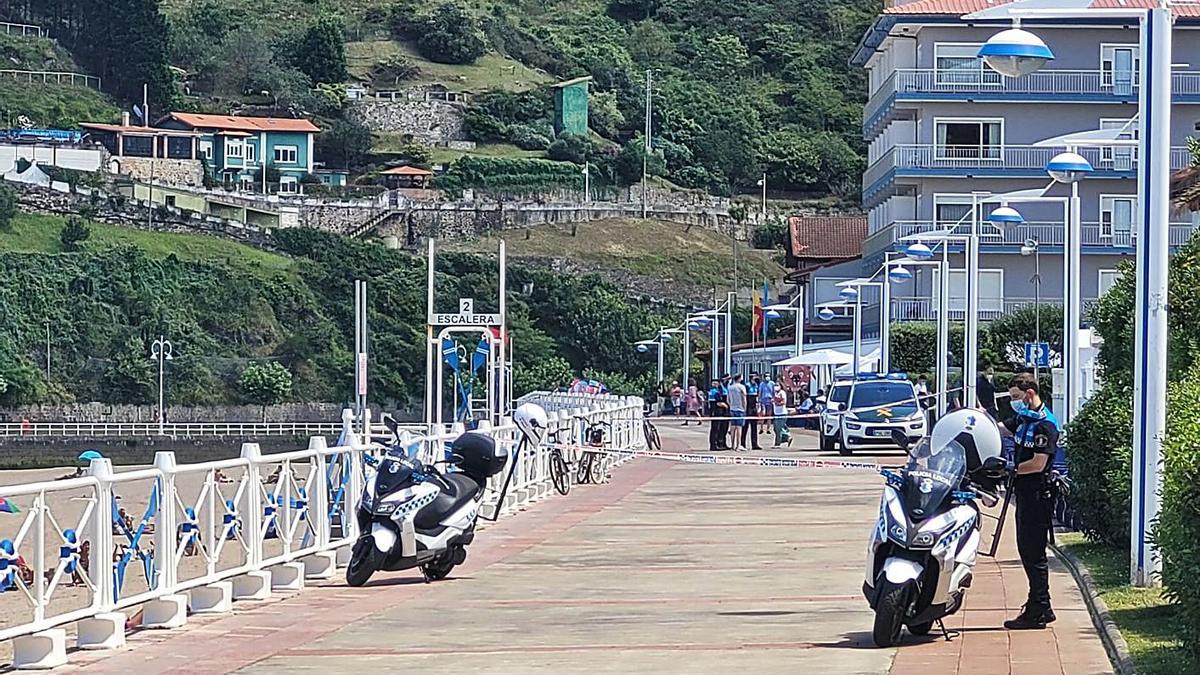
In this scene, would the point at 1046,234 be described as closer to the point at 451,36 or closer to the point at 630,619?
the point at 630,619

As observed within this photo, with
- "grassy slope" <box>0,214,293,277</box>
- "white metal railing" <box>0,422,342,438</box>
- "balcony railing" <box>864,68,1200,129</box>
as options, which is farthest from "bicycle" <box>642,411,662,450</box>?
"grassy slope" <box>0,214,293,277</box>

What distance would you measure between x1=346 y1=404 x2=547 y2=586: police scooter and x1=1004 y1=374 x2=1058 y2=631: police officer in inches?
200

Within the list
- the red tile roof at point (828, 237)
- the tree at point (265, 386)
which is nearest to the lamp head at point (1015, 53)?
the red tile roof at point (828, 237)

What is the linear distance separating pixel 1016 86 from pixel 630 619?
60.0 metres

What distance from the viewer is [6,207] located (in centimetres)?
11700

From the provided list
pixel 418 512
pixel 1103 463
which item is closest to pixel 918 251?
pixel 1103 463

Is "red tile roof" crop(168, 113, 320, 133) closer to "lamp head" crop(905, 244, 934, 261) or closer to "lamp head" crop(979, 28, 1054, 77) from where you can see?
"lamp head" crop(905, 244, 934, 261)

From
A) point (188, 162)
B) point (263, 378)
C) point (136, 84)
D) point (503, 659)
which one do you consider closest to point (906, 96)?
point (263, 378)

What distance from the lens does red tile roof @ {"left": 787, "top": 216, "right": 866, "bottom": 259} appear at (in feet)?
326

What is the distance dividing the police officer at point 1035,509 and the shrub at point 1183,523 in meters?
2.10

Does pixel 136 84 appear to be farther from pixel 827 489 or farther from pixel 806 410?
pixel 827 489

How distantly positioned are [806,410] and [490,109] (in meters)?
111

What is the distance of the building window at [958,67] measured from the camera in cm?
7156

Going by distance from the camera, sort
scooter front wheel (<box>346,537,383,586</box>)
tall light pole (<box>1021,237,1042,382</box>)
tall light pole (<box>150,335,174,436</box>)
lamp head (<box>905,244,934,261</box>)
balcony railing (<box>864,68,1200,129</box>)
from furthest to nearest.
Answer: tall light pole (<box>150,335,174,436</box>)
balcony railing (<box>864,68,1200,129</box>)
tall light pole (<box>1021,237,1042,382</box>)
lamp head (<box>905,244,934,261</box>)
scooter front wheel (<box>346,537,383,586</box>)
